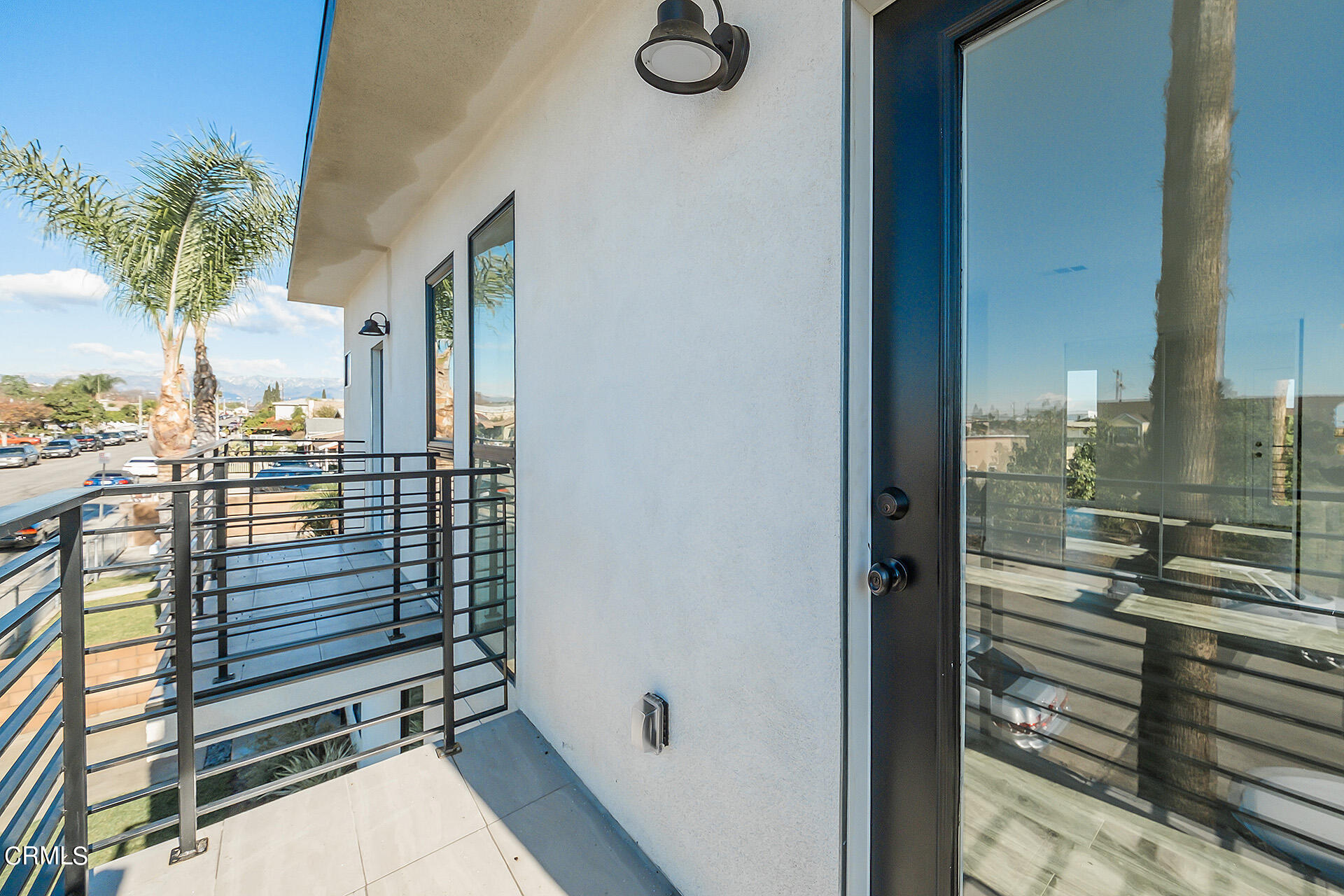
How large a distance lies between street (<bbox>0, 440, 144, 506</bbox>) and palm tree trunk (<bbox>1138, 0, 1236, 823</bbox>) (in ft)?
51.0

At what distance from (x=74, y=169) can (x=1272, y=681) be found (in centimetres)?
1066

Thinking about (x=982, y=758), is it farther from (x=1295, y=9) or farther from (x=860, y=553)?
(x=1295, y=9)

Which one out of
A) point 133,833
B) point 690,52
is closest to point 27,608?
point 133,833

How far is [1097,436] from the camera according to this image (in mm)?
747

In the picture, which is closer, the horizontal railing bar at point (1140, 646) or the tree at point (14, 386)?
the horizontal railing bar at point (1140, 646)

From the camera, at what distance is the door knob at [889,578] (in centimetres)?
97

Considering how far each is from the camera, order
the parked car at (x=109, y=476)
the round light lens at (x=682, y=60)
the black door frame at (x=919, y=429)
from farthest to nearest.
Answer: the parked car at (x=109, y=476) < the round light lens at (x=682, y=60) < the black door frame at (x=919, y=429)

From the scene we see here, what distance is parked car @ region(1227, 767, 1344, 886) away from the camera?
22.5 inches

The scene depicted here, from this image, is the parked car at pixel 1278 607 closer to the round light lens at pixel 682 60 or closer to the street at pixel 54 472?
the round light lens at pixel 682 60

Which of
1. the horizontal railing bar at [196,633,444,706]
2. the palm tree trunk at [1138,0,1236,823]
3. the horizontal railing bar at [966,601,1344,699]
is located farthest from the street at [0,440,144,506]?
the palm tree trunk at [1138,0,1236,823]

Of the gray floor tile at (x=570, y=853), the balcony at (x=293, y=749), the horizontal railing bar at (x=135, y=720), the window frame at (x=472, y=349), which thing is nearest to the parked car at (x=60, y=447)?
the balcony at (x=293, y=749)

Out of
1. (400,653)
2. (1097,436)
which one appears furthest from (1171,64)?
(400,653)

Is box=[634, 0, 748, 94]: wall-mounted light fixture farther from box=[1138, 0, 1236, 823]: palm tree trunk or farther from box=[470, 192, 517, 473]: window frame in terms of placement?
box=[470, 192, 517, 473]: window frame

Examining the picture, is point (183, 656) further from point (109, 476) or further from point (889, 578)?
point (109, 476)
